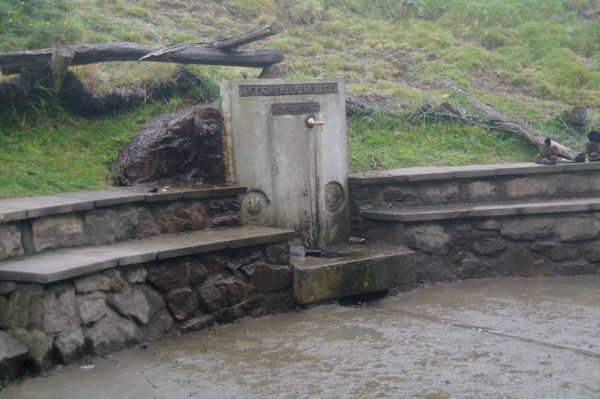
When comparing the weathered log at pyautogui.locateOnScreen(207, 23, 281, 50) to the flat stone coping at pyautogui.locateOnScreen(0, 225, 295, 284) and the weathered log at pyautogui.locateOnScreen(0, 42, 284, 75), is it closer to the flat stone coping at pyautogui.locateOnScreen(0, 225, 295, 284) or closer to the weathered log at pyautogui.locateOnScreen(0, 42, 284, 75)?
the weathered log at pyautogui.locateOnScreen(0, 42, 284, 75)

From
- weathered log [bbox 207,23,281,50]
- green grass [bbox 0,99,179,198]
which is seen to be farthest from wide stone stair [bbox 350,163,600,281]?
green grass [bbox 0,99,179,198]

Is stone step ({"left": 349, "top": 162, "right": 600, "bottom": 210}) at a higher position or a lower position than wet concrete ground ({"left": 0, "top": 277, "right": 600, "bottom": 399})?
higher

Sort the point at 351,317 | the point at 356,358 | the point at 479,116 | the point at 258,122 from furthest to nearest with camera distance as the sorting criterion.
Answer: the point at 479,116, the point at 258,122, the point at 351,317, the point at 356,358

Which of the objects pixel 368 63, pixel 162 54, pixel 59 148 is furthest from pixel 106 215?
pixel 368 63

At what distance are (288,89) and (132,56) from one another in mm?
1920

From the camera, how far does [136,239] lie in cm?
469

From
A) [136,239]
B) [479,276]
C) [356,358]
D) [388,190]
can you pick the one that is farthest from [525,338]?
[136,239]

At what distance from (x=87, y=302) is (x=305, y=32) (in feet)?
23.7

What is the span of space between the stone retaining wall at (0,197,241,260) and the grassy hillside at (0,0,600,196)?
79 centimetres

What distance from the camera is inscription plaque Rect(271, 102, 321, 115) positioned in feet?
18.4

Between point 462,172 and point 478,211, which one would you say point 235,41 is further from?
point 478,211

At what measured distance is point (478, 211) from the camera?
18.6 feet

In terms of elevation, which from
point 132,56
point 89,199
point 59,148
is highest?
point 132,56

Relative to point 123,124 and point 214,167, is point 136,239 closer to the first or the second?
point 214,167
